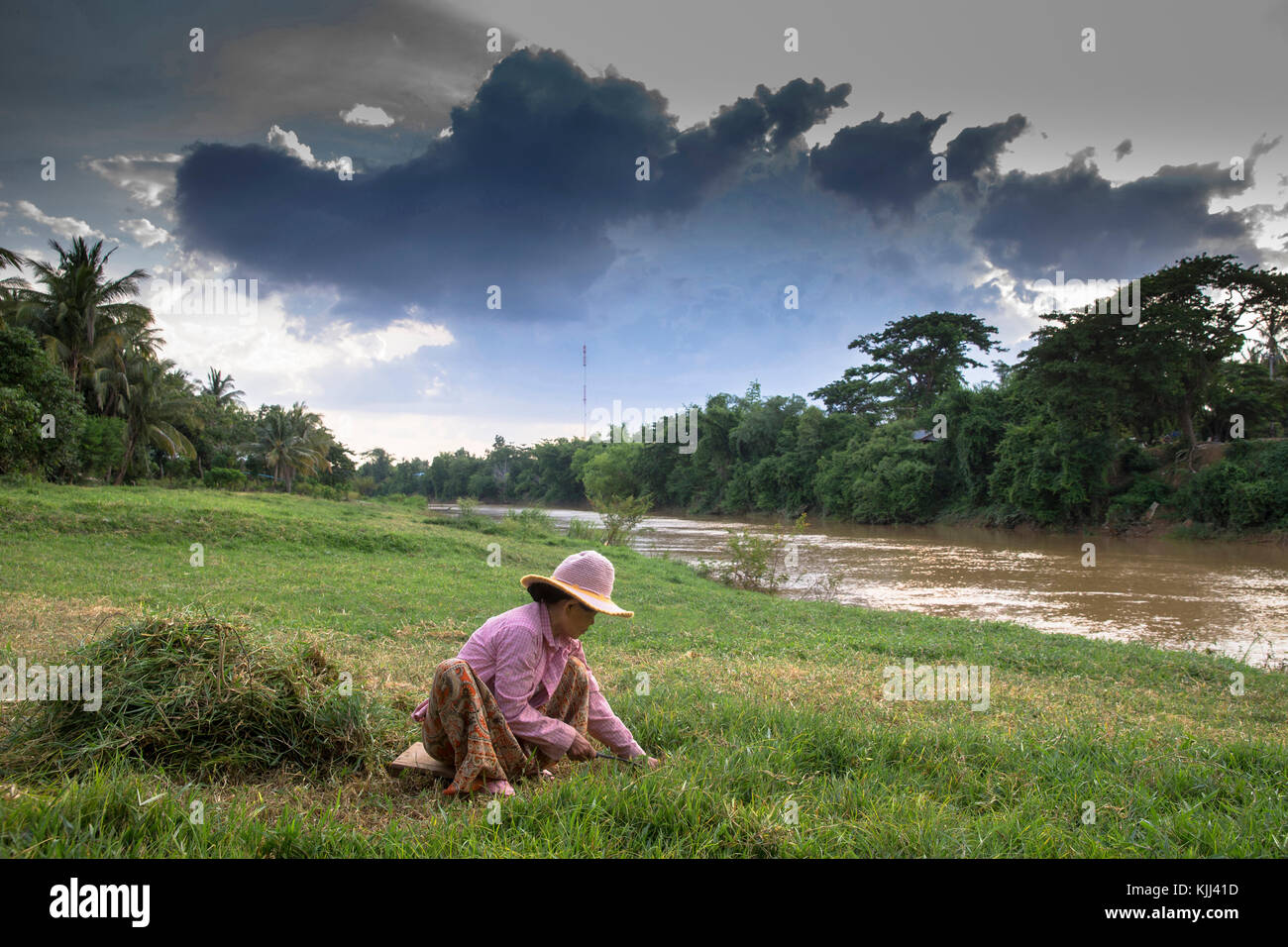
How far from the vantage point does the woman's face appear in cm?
311

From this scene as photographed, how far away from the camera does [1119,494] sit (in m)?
30.1

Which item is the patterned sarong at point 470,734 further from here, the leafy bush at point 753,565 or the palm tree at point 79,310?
the palm tree at point 79,310

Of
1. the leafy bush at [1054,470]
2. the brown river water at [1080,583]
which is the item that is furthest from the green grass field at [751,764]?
the leafy bush at [1054,470]

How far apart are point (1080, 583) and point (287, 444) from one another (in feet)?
152

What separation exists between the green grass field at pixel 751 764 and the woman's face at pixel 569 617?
2.07ft

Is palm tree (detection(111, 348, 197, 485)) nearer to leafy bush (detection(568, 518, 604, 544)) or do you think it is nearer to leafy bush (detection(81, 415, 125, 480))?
leafy bush (detection(81, 415, 125, 480))

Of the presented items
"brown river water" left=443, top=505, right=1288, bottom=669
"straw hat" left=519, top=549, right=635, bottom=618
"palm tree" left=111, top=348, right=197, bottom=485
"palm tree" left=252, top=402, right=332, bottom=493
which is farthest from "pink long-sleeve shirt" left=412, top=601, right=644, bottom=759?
"palm tree" left=252, top=402, right=332, bottom=493

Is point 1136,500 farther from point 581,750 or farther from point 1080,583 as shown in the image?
point 581,750

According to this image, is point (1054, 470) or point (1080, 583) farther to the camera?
point (1054, 470)

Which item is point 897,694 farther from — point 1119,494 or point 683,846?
point 1119,494

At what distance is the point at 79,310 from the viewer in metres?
28.6

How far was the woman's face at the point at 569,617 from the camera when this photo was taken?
3.11 m

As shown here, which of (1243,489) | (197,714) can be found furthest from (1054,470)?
(197,714)
